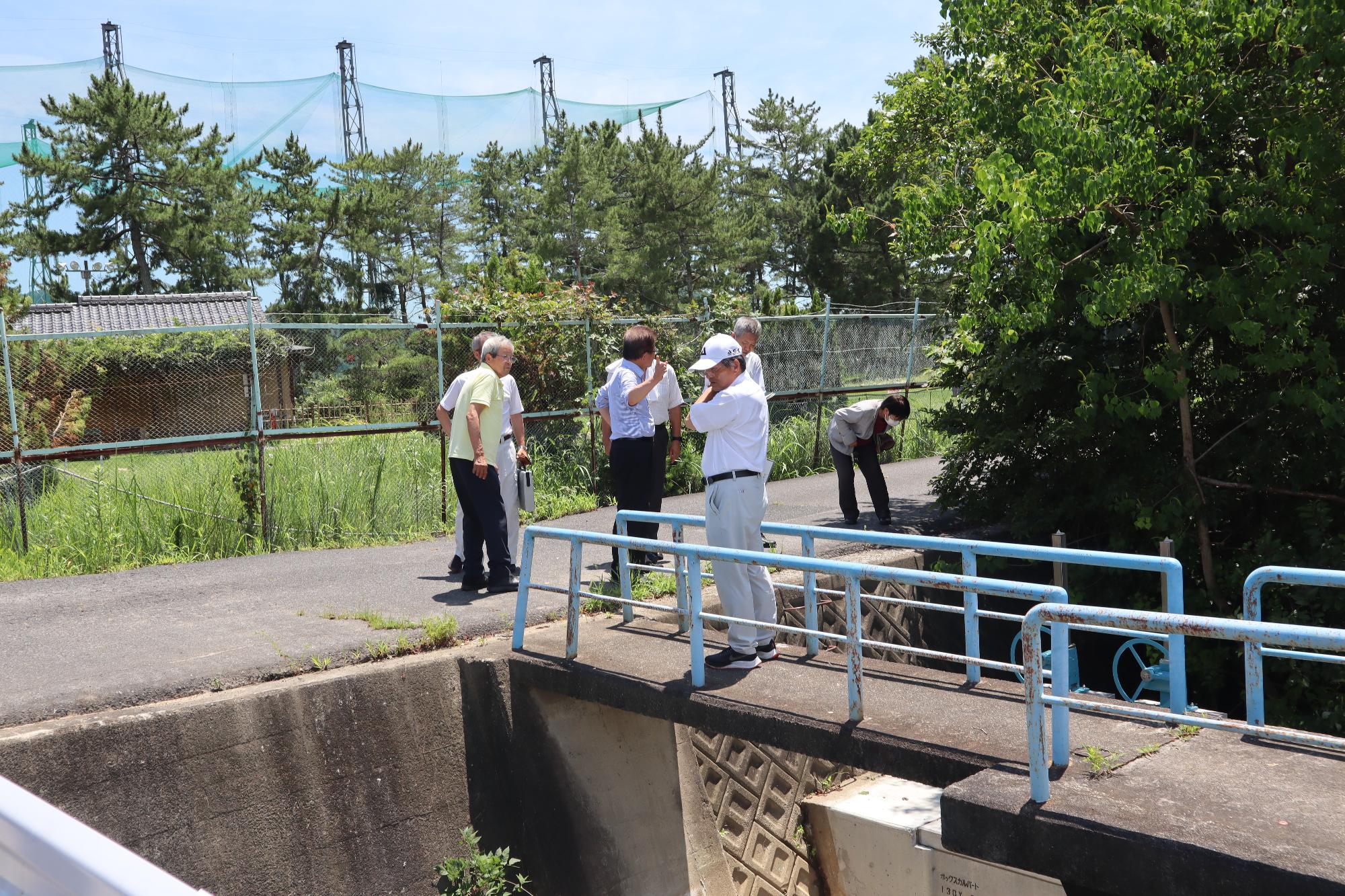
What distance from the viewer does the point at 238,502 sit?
9.86 meters

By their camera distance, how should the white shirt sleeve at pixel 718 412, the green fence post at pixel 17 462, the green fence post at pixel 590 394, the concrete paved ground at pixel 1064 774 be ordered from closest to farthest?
the concrete paved ground at pixel 1064 774
the white shirt sleeve at pixel 718 412
the green fence post at pixel 17 462
the green fence post at pixel 590 394

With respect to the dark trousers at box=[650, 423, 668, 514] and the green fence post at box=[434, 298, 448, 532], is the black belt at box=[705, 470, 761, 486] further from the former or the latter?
the green fence post at box=[434, 298, 448, 532]

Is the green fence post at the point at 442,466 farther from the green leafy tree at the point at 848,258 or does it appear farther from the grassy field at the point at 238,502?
the green leafy tree at the point at 848,258

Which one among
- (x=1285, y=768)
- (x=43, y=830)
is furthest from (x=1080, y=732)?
(x=43, y=830)

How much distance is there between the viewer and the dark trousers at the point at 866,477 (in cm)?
1036

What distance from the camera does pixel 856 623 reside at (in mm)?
4762

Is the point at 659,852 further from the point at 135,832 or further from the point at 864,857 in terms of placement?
the point at 135,832

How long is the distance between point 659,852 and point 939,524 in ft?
16.2

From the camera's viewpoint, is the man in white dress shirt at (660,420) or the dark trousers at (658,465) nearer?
the man in white dress shirt at (660,420)

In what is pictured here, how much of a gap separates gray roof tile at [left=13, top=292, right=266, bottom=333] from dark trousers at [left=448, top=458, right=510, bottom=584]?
23862mm

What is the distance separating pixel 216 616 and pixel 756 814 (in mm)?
3969

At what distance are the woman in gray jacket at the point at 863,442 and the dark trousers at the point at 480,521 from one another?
12.0 feet

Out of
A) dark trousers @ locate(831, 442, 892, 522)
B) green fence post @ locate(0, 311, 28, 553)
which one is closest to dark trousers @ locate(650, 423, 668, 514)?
dark trousers @ locate(831, 442, 892, 522)

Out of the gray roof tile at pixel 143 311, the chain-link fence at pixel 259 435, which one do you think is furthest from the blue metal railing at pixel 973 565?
the gray roof tile at pixel 143 311
